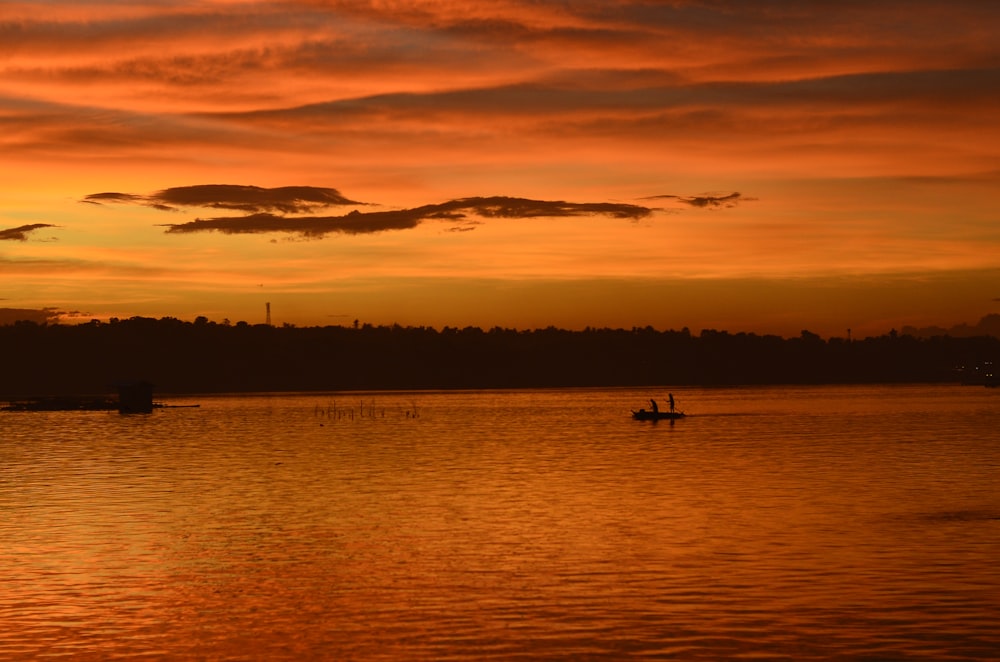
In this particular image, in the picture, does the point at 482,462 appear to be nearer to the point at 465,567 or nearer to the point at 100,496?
the point at 100,496

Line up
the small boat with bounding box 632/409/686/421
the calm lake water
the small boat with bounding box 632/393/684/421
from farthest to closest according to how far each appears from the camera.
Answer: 1. the small boat with bounding box 632/393/684/421
2. the small boat with bounding box 632/409/686/421
3. the calm lake water

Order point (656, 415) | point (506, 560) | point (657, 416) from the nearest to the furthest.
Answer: point (506, 560) < point (656, 415) < point (657, 416)

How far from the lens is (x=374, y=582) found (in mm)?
45219

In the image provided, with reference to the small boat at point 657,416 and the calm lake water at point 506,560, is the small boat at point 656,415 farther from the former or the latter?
the calm lake water at point 506,560

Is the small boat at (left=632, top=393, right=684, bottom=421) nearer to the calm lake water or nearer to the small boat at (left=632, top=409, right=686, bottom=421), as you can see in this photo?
the small boat at (left=632, top=409, right=686, bottom=421)

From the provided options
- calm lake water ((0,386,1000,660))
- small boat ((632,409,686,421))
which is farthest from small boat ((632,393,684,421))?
calm lake water ((0,386,1000,660))

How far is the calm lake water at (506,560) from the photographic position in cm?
3531

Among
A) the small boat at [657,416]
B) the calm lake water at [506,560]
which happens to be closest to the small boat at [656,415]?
the small boat at [657,416]

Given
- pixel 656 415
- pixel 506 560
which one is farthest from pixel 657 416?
pixel 506 560

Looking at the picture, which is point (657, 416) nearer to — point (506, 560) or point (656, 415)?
point (656, 415)

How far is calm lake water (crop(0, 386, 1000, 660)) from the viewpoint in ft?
116

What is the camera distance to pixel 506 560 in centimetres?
4959

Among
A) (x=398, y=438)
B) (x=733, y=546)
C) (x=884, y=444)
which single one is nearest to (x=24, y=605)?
(x=733, y=546)

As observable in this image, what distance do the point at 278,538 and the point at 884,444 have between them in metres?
86.4
